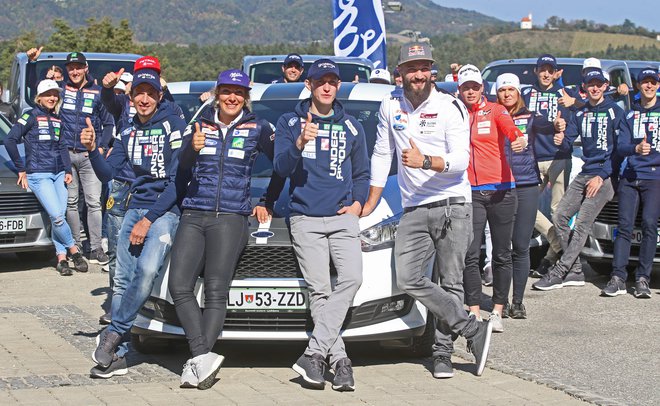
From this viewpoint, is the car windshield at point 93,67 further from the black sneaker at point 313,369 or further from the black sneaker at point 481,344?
the black sneaker at point 313,369

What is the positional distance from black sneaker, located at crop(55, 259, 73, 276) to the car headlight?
5.67 meters

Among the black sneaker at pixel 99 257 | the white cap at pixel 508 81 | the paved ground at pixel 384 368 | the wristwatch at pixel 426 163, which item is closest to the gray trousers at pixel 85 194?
the black sneaker at pixel 99 257

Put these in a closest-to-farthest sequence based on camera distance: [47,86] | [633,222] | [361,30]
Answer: [633,222]
[47,86]
[361,30]

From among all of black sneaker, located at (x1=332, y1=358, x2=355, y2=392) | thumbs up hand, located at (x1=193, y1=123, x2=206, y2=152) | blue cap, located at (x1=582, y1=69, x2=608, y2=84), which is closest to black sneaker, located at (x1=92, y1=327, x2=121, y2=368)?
thumbs up hand, located at (x1=193, y1=123, x2=206, y2=152)

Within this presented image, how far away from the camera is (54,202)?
12.6 m

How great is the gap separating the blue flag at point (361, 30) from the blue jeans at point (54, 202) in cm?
761

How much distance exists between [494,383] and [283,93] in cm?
300

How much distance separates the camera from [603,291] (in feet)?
37.1

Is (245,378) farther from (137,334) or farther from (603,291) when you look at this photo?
(603,291)

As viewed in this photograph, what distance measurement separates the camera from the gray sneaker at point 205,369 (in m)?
7.21

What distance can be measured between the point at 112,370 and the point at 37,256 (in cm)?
674

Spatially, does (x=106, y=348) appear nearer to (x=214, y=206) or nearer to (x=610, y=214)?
(x=214, y=206)

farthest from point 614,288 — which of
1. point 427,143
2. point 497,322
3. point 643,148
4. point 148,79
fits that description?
point 148,79

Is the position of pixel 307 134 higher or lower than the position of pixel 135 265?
higher
